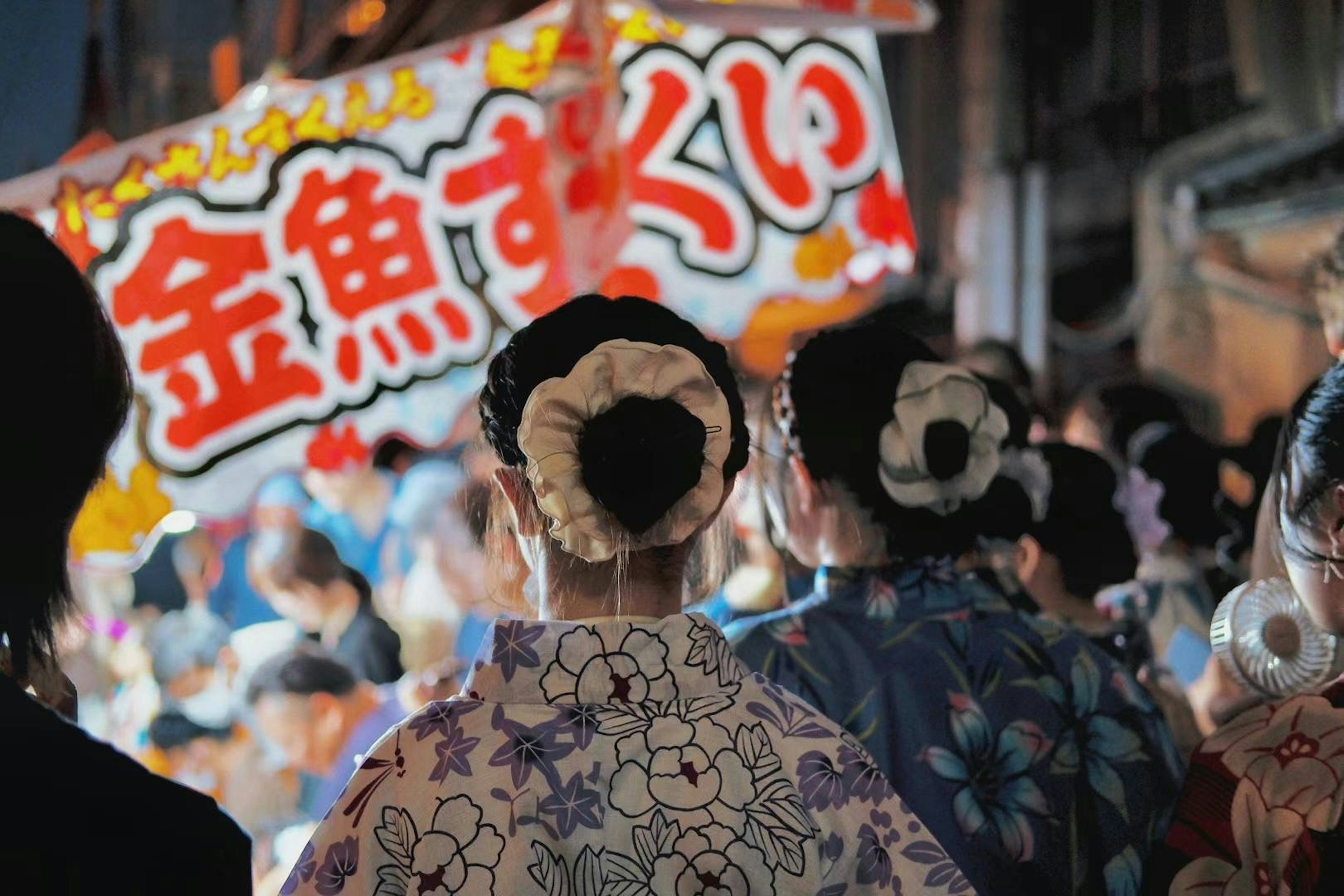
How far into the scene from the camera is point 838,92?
3.92 metres

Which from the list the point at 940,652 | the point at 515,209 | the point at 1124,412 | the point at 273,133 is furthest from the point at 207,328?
the point at 1124,412

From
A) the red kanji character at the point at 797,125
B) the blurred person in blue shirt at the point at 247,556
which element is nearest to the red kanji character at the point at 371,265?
the red kanji character at the point at 797,125

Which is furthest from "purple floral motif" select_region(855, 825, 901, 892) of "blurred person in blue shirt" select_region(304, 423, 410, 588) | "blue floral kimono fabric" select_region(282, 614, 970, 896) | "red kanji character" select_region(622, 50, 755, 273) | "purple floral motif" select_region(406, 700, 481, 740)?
"blurred person in blue shirt" select_region(304, 423, 410, 588)

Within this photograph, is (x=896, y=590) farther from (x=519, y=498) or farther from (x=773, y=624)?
(x=519, y=498)

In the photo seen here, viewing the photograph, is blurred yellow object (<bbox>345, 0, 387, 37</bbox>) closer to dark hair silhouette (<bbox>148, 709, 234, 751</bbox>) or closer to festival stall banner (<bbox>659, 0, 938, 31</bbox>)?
festival stall banner (<bbox>659, 0, 938, 31</bbox>)

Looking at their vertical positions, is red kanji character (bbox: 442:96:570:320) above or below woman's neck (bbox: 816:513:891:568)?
above

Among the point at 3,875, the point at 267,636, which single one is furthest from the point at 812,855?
the point at 267,636

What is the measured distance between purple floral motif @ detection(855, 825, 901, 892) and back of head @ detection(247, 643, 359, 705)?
2.33 m

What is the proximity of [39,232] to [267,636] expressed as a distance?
3135mm

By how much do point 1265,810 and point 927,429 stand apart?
0.78 m

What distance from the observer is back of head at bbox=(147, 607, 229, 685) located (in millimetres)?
4293

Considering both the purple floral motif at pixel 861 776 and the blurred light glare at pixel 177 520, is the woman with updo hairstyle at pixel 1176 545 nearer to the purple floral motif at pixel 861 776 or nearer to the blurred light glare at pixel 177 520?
the purple floral motif at pixel 861 776

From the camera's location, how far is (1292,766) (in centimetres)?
163

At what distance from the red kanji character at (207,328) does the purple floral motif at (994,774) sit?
1.83m
